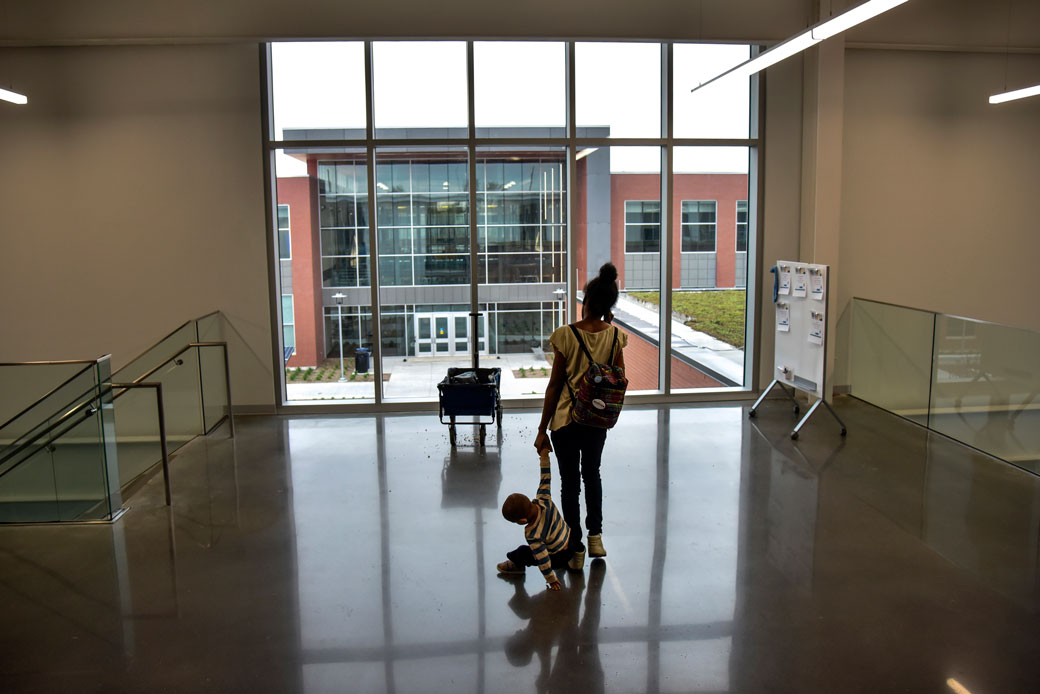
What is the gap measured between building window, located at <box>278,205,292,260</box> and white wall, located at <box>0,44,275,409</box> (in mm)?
220

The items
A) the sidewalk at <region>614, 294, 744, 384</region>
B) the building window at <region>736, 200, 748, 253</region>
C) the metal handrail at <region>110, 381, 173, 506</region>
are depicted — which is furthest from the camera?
the sidewalk at <region>614, 294, 744, 384</region>

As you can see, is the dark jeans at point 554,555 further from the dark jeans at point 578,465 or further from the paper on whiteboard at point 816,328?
the paper on whiteboard at point 816,328

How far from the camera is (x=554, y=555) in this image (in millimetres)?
4473

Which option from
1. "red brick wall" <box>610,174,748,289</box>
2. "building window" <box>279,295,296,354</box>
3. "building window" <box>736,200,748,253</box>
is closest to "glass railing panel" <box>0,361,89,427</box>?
"building window" <box>279,295,296,354</box>

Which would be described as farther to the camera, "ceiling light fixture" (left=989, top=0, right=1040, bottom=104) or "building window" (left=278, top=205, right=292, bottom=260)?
"building window" (left=278, top=205, right=292, bottom=260)

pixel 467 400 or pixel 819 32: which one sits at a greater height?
pixel 819 32

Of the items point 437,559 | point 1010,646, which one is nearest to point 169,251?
point 437,559

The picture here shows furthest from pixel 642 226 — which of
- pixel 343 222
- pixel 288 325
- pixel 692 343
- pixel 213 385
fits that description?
pixel 213 385

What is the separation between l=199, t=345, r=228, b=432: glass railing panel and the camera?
293 inches

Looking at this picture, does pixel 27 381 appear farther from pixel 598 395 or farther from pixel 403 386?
pixel 598 395

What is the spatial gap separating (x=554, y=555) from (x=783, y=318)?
4298 millimetres

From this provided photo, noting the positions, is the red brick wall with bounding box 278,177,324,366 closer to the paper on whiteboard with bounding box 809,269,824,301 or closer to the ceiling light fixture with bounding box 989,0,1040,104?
the paper on whiteboard with bounding box 809,269,824,301

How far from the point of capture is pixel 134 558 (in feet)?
15.5

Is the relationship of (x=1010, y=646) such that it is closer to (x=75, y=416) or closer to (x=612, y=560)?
(x=612, y=560)
